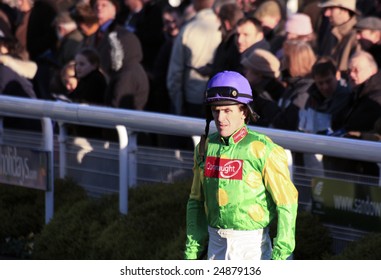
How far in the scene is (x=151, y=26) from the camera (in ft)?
39.0

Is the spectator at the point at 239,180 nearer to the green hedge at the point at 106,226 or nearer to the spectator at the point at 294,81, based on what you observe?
the green hedge at the point at 106,226

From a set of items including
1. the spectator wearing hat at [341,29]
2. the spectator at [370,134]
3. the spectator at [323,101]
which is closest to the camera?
the spectator at [370,134]

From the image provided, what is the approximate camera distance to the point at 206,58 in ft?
34.5

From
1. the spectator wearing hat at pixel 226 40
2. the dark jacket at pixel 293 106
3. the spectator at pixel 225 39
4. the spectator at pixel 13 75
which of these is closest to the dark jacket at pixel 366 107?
the dark jacket at pixel 293 106

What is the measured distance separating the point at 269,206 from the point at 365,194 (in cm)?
148

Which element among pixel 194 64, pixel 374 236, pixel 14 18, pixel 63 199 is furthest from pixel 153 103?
pixel 374 236

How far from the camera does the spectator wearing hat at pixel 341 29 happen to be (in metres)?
9.45

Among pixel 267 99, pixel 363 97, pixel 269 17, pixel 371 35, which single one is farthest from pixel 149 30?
pixel 363 97

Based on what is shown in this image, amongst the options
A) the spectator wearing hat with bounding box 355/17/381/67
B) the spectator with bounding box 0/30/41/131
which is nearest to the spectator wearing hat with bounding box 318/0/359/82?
the spectator wearing hat with bounding box 355/17/381/67

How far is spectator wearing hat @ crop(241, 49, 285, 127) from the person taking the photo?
8.58 meters

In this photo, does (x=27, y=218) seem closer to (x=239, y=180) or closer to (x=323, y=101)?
(x=323, y=101)

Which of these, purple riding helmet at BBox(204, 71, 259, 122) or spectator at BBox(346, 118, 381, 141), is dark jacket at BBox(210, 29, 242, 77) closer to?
spectator at BBox(346, 118, 381, 141)

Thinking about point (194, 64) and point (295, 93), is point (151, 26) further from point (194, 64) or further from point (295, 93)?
point (295, 93)

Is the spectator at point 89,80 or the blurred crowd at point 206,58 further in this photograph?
the spectator at point 89,80
